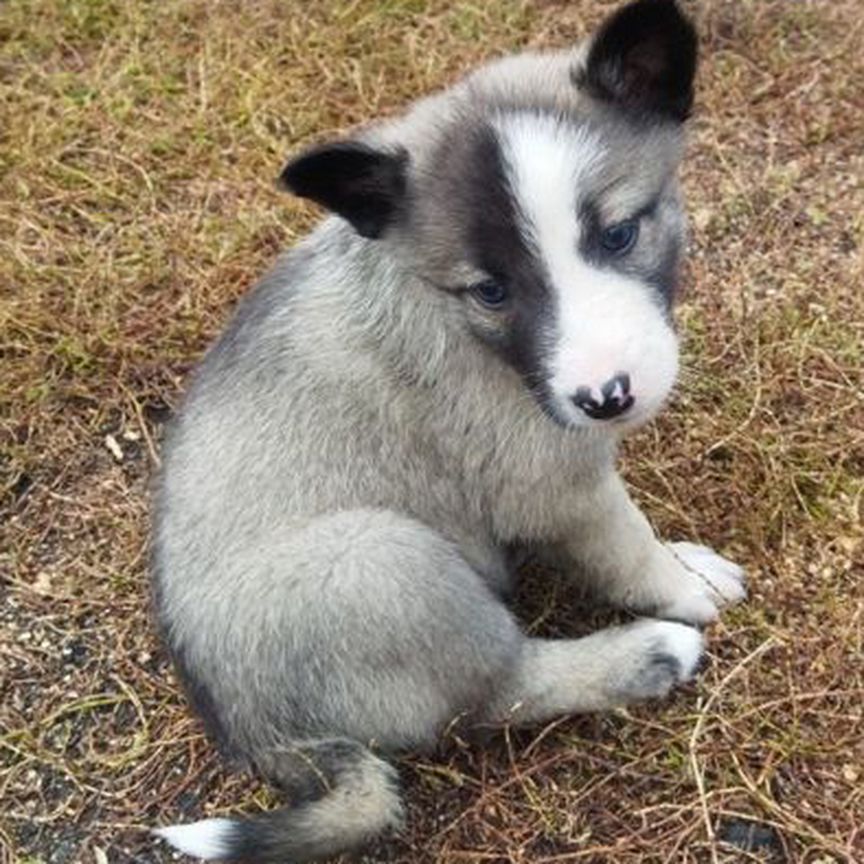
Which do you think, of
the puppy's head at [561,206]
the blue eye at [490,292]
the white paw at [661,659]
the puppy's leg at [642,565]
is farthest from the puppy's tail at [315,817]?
the blue eye at [490,292]

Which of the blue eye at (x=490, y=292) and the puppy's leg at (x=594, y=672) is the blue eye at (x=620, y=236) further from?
the puppy's leg at (x=594, y=672)

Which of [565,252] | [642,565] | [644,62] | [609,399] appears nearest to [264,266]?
[642,565]

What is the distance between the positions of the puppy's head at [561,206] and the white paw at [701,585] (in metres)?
1.00

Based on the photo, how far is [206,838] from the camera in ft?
11.6

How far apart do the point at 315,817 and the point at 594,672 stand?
996 mm

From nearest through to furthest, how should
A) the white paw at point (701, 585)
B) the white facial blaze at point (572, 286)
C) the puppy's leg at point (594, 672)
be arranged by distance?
the white facial blaze at point (572, 286) → the puppy's leg at point (594, 672) → the white paw at point (701, 585)

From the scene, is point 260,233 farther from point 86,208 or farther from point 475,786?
point 475,786

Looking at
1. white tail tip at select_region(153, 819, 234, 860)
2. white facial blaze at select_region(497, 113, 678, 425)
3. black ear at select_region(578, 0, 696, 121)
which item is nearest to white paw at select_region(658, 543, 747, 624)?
white facial blaze at select_region(497, 113, 678, 425)

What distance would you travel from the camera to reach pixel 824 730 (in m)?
4.05

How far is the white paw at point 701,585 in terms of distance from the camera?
433cm

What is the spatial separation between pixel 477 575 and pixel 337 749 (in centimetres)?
65

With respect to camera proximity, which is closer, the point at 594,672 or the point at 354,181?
the point at 354,181

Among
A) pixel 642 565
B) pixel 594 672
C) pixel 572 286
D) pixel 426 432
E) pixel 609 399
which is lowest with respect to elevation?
pixel 594 672

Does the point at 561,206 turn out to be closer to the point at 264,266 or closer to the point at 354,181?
the point at 354,181
